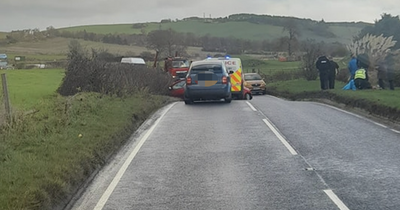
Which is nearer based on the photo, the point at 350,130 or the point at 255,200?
the point at 255,200

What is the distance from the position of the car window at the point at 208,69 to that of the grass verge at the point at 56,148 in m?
5.31

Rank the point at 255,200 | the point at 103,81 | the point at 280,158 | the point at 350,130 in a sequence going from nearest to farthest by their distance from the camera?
the point at 255,200
the point at 280,158
the point at 350,130
the point at 103,81

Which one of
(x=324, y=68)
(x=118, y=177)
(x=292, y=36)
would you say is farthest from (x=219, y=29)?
(x=118, y=177)

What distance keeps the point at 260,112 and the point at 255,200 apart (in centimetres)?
1147

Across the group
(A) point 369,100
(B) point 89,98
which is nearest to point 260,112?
(A) point 369,100

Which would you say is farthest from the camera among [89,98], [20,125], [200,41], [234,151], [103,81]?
[200,41]

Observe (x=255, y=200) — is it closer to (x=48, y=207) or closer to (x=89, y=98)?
(x=48, y=207)

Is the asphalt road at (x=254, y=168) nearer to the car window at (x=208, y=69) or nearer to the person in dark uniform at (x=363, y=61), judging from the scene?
the car window at (x=208, y=69)

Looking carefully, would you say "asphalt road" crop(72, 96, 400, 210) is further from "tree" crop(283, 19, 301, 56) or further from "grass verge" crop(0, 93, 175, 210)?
"tree" crop(283, 19, 301, 56)

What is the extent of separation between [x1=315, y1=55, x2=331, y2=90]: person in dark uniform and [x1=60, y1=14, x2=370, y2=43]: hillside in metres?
38.7

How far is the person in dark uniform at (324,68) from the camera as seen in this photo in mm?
28984

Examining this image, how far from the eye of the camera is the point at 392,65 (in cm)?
3084

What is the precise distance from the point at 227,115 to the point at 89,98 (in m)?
4.91

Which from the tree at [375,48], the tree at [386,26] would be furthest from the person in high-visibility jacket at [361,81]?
the tree at [386,26]
